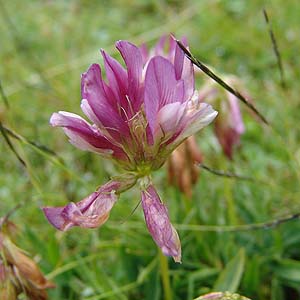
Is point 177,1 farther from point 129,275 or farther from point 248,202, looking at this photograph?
point 129,275

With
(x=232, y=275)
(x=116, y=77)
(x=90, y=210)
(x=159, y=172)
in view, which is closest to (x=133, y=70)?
(x=116, y=77)

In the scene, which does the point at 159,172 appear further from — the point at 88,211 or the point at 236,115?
the point at 88,211

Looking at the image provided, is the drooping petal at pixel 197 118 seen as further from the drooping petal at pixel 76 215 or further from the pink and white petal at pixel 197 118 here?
the drooping petal at pixel 76 215

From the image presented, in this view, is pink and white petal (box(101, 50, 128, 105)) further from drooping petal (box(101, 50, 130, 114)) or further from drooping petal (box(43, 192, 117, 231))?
drooping petal (box(43, 192, 117, 231))

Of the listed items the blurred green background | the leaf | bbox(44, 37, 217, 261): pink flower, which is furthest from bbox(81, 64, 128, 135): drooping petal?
the leaf

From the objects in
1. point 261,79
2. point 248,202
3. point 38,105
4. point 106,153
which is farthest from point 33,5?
point 106,153

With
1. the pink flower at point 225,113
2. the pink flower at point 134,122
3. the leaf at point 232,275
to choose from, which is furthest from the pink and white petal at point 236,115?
the pink flower at point 134,122
